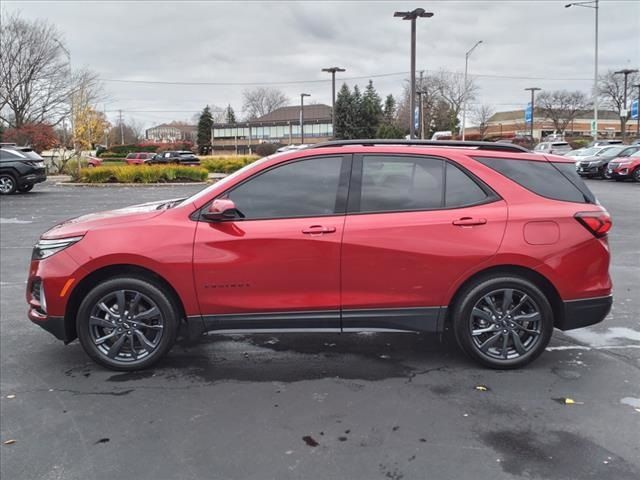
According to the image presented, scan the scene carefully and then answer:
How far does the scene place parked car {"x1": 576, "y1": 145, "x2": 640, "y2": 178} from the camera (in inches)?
1051

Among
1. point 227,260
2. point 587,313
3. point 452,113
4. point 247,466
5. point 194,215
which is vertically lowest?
point 247,466

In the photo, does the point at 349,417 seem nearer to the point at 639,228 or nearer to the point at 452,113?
the point at 639,228

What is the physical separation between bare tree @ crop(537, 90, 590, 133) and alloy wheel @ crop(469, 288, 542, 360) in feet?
308

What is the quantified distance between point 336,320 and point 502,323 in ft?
4.14

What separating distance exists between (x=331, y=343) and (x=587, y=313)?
210cm

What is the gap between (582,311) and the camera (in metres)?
4.33

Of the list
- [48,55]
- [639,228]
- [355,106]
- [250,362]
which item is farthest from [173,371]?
[355,106]

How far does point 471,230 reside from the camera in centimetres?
420

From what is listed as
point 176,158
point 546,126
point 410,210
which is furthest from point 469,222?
point 546,126

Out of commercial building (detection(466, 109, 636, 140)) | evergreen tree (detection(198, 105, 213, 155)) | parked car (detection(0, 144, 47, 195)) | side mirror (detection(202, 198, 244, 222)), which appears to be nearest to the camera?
side mirror (detection(202, 198, 244, 222))

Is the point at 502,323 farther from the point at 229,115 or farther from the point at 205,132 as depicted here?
the point at 229,115

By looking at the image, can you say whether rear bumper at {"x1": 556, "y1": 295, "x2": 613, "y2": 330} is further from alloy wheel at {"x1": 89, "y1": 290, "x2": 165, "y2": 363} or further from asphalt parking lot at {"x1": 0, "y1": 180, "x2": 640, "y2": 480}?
alloy wheel at {"x1": 89, "y1": 290, "x2": 165, "y2": 363}

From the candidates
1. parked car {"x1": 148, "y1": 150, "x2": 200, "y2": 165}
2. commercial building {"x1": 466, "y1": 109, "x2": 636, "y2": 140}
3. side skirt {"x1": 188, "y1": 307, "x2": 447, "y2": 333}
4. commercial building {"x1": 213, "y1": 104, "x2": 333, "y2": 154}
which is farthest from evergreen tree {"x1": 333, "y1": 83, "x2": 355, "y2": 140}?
side skirt {"x1": 188, "y1": 307, "x2": 447, "y2": 333}

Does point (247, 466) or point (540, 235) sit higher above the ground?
point (540, 235)
